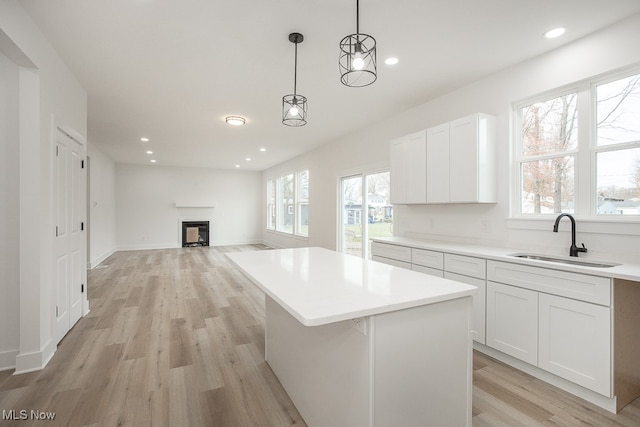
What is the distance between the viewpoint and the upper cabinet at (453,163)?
2.92 m

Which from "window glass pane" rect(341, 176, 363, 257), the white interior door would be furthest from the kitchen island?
"window glass pane" rect(341, 176, 363, 257)

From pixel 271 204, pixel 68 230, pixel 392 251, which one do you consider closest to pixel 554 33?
pixel 392 251

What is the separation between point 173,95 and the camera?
3646mm

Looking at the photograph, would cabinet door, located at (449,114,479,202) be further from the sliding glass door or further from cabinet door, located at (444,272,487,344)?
the sliding glass door

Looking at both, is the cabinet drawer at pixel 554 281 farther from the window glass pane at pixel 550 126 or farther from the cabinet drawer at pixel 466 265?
the window glass pane at pixel 550 126

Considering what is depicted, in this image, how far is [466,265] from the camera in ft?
8.85

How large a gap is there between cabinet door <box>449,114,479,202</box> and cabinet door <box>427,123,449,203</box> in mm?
56

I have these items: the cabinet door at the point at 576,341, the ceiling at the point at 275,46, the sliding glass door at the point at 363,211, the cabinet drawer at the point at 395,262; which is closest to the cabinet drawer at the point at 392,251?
the cabinet drawer at the point at 395,262

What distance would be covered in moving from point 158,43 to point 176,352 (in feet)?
8.78

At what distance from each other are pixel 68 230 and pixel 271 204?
6908 mm

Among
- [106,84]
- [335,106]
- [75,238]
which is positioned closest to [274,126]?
[335,106]

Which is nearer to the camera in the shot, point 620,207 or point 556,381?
point 556,381

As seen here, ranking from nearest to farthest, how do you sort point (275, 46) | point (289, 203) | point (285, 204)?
point (275, 46), point (289, 203), point (285, 204)

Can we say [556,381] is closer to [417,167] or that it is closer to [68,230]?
[417,167]
